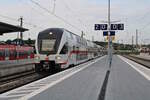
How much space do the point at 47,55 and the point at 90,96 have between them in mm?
11237

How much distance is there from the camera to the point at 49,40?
20.2 metres

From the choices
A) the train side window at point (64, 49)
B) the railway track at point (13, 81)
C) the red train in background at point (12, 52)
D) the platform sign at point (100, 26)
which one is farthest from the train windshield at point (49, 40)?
the platform sign at point (100, 26)

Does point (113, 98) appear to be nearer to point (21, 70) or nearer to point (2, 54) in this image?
point (21, 70)

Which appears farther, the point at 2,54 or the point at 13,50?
the point at 13,50

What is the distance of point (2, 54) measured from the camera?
25891 mm

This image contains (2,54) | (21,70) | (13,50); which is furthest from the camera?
(13,50)

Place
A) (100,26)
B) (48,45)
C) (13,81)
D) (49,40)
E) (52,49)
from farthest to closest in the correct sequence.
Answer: (100,26)
(49,40)
(48,45)
(52,49)
(13,81)

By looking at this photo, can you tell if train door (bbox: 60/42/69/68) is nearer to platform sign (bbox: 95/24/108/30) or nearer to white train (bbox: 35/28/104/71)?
white train (bbox: 35/28/104/71)

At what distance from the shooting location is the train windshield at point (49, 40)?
19.8 m

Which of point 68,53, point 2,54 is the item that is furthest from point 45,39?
point 2,54

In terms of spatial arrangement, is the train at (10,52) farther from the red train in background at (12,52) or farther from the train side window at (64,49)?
the train side window at (64,49)

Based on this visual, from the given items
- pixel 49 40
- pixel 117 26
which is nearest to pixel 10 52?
pixel 49 40

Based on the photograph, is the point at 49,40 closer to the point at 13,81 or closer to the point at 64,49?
the point at 64,49

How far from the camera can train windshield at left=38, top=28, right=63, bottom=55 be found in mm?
19764
